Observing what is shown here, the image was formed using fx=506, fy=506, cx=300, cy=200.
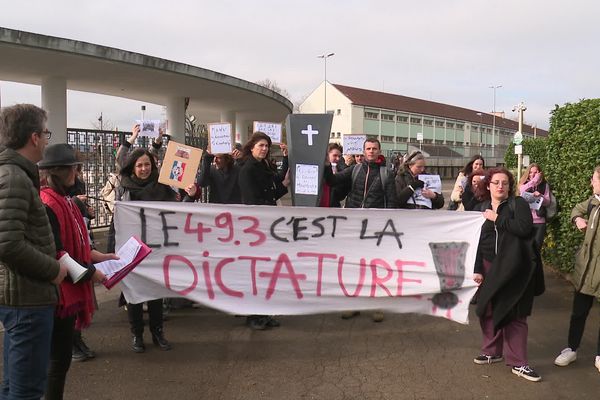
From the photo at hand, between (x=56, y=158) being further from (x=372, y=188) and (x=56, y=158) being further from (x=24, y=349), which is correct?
(x=372, y=188)

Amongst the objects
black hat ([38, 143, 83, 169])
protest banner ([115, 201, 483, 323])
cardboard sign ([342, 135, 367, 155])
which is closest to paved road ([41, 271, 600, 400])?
protest banner ([115, 201, 483, 323])

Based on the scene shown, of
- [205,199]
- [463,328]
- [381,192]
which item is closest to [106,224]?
[205,199]

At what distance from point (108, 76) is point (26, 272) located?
11.3m

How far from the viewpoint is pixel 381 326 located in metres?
5.18

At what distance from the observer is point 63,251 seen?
276cm

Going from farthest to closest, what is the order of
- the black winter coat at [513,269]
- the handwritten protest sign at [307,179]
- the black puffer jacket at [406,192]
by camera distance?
the black puffer jacket at [406,192] < the handwritten protest sign at [307,179] < the black winter coat at [513,269]

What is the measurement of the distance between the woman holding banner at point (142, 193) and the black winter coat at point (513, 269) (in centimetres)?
278

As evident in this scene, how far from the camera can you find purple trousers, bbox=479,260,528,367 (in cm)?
395

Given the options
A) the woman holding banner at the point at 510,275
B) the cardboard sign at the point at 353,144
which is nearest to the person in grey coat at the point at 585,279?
the woman holding banner at the point at 510,275

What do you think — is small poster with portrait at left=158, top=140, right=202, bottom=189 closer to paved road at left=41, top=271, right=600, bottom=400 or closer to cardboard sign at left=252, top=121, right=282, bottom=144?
paved road at left=41, top=271, right=600, bottom=400

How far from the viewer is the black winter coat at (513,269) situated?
152 inches

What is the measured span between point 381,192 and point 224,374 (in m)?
2.61

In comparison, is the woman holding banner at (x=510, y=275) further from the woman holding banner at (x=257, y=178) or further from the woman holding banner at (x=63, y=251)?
the woman holding banner at (x=63, y=251)

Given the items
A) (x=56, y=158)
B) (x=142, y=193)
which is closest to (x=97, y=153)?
(x=142, y=193)
